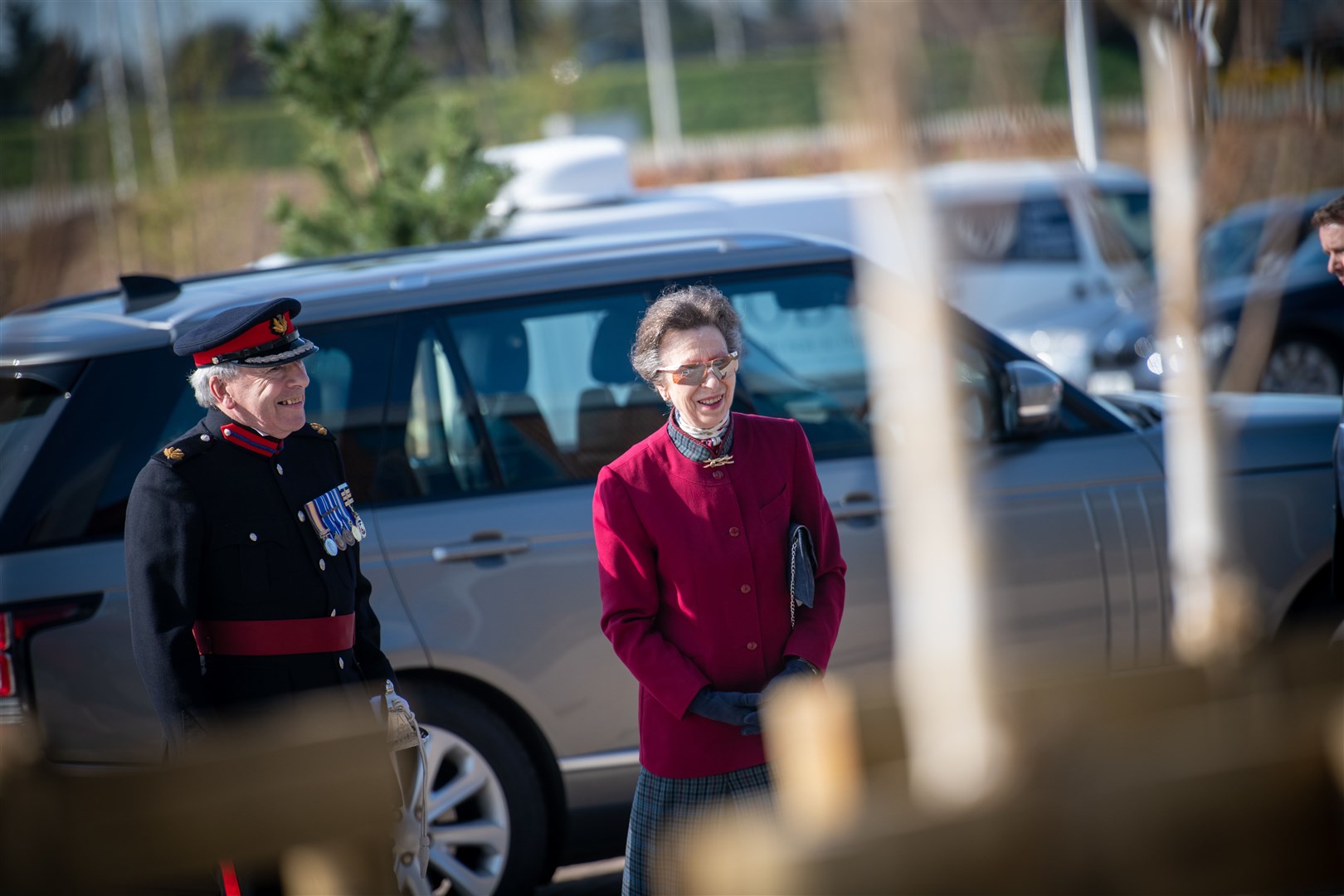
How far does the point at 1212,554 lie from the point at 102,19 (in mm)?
3187

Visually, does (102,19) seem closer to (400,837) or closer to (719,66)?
(400,837)

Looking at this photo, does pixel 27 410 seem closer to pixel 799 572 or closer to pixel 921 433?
pixel 799 572

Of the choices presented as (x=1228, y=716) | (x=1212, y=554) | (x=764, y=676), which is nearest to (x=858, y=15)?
(x=1212, y=554)

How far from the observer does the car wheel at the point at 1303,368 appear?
11.3m

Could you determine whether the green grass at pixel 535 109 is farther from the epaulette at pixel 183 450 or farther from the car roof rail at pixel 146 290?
the epaulette at pixel 183 450

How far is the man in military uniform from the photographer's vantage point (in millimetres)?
2977

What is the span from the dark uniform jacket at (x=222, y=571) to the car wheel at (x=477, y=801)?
988 millimetres

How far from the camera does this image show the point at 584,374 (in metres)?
4.80

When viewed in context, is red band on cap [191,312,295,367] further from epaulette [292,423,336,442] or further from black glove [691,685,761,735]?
black glove [691,685,761,735]

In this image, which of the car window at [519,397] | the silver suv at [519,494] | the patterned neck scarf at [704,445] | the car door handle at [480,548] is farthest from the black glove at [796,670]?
the car window at [519,397]

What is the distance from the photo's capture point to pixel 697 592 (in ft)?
10.3

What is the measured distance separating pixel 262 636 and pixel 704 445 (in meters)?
1.02

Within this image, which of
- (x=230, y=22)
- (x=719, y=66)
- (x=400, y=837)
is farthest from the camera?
(x=719, y=66)

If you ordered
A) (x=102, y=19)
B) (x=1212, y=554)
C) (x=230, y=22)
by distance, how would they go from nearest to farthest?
(x=1212, y=554), (x=102, y=19), (x=230, y=22)
